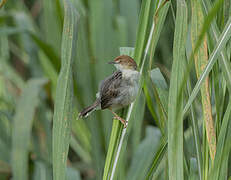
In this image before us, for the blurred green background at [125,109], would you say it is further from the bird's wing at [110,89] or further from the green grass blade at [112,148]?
the bird's wing at [110,89]

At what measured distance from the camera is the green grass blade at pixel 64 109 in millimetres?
1146

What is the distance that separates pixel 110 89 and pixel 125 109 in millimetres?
246

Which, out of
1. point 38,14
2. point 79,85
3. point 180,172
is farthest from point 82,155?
point 180,172

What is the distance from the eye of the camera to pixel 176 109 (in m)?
0.98

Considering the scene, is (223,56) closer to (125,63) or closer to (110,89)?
(125,63)

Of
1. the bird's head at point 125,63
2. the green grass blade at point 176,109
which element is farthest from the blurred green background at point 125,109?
the bird's head at point 125,63

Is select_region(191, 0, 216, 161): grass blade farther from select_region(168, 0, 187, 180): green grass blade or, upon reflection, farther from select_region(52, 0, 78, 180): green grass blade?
select_region(52, 0, 78, 180): green grass blade

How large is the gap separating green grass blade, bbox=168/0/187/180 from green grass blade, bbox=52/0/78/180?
36 cm

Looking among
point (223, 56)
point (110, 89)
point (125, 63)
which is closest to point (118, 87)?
point (110, 89)

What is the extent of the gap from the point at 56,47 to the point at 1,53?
0.67 meters

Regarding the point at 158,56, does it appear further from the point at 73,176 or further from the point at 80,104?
the point at 73,176

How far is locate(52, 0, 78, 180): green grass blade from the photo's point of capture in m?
1.15

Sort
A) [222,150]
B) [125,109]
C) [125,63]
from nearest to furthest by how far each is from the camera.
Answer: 1. [222,150]
2. [125,109]
3. [125,63]

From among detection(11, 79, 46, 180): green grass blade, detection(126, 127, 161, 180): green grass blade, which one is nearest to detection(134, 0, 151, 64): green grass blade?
detection(126, 127, 161, 180): green grass blade
